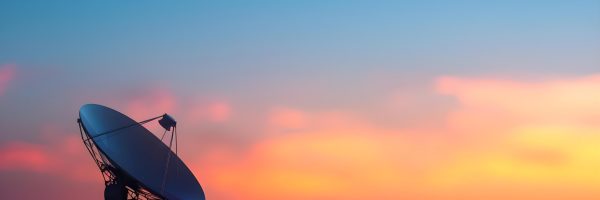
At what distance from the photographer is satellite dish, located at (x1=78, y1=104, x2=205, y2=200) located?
5997cm

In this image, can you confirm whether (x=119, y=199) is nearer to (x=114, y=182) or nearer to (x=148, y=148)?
(x=114, y=182)

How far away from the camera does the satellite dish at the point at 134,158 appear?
60.0m

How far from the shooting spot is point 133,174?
2382 inches

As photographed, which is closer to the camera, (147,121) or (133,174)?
(133,174)

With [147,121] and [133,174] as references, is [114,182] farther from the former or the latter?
[147,121]

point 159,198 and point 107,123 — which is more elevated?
point 107,123

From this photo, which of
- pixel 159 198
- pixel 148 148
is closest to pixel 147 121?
pixel 148 148

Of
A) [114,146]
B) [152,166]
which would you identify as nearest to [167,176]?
[152,166]

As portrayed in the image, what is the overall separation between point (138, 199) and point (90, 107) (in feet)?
24.2

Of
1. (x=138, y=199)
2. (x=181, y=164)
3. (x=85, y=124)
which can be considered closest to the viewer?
(x=85, y=124)

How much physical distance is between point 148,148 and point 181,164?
2.95 metres

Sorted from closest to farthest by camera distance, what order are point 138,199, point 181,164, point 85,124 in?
point 85,124, point 138,199, point 181,164

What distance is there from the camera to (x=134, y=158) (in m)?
63.0

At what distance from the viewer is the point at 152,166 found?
64.7m
